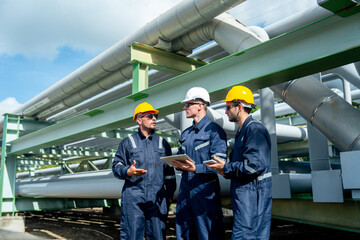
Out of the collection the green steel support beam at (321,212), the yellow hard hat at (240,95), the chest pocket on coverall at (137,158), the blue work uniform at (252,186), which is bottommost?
the green steel support beam at (321,212)

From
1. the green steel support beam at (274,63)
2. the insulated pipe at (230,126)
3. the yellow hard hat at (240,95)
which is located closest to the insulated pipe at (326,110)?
the green steel support beam at (274,63)

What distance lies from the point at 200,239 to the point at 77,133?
13.0 feet

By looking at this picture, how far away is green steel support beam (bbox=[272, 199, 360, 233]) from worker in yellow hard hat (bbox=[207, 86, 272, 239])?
5.71 ft

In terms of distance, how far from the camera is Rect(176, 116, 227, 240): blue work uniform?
7.57 feet

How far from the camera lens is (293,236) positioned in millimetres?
5789

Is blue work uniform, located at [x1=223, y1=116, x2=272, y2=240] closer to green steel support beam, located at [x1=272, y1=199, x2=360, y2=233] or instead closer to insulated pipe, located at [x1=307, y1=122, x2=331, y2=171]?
green steel support beam, located at [x1=272, y1=199, x2=360, y2=233]

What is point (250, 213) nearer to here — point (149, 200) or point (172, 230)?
point (149, 200)

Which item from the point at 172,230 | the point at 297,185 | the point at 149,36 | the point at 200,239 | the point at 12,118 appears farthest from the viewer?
the point at 12,118

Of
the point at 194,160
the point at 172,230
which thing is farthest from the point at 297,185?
the point at 172,230

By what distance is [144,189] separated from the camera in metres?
2.82

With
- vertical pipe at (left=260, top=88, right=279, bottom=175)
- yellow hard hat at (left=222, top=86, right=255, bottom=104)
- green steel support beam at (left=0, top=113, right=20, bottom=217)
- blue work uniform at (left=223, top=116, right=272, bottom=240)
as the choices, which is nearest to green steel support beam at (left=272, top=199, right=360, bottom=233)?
vertical pipe at (left=260, top=88, right=279, bottom=175)

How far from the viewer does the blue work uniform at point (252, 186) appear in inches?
80.7

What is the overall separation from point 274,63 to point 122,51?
315cm

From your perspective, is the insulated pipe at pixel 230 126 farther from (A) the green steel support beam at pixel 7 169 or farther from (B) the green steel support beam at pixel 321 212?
(A) the green steel support beam at pixel 7 169
